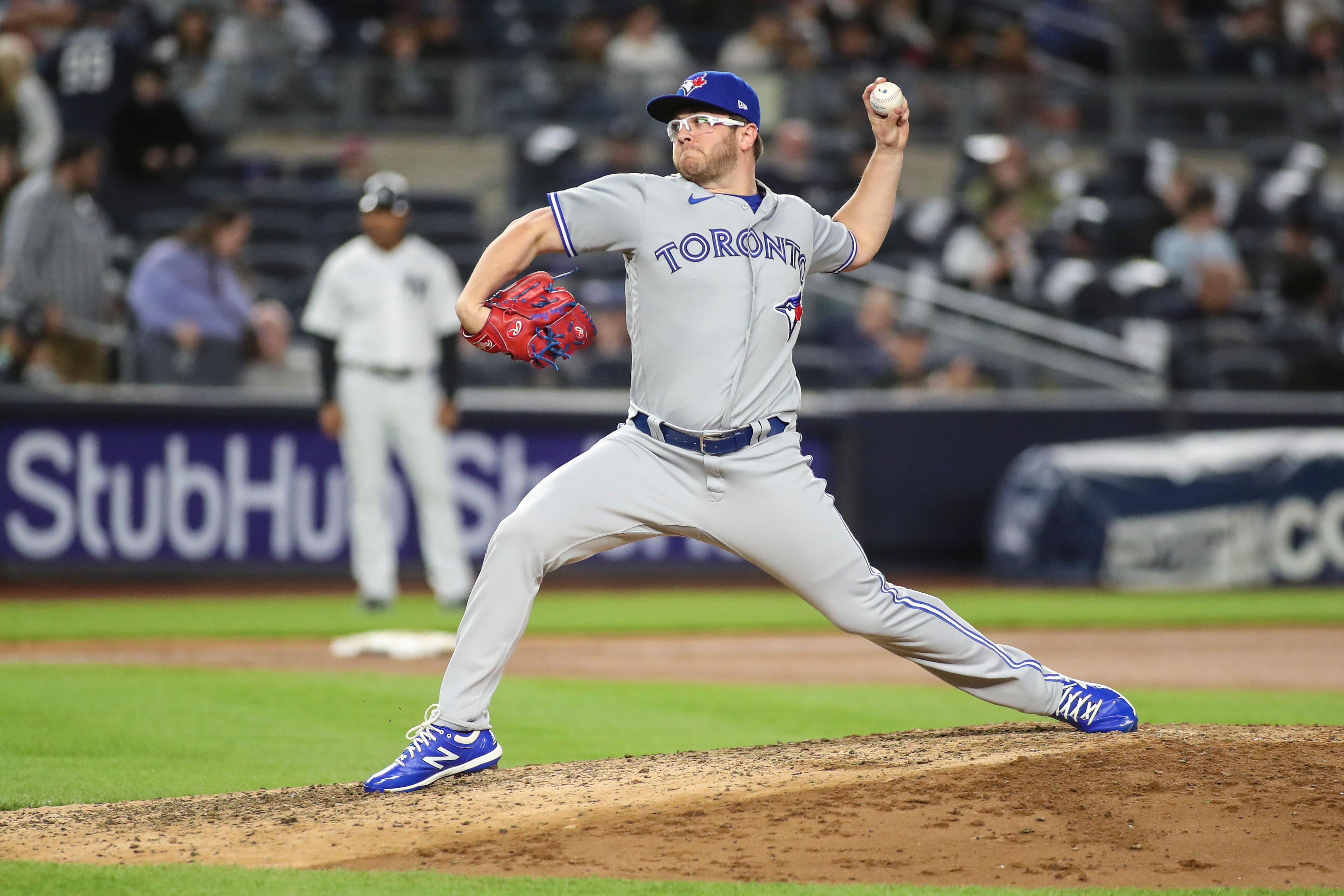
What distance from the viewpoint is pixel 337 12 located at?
1680cm

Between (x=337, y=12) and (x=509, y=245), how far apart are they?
1327 centimetres

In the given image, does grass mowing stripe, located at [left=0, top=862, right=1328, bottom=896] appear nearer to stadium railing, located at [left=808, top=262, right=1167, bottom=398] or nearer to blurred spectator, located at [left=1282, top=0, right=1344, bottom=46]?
stadium railing, located at [left=808, top=262, right=1167, bottom=398]

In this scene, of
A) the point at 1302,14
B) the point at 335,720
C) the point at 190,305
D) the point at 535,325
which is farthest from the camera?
the point at 1302,14

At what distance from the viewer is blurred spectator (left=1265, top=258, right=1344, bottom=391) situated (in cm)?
1377

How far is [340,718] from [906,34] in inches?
539

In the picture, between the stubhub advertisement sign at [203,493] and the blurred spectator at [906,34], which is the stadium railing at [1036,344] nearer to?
the stubhub advertisement sign at [203,493]

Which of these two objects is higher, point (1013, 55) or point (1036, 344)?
point (1013, 55)

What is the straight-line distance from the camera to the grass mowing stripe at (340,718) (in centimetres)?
531

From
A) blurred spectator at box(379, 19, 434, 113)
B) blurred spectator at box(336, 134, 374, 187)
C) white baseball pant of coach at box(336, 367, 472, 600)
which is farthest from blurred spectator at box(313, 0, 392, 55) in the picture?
white baseball pant of coach at box(336, 367, 472, 600)

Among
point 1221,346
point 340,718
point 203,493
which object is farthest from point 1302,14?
point 340,718

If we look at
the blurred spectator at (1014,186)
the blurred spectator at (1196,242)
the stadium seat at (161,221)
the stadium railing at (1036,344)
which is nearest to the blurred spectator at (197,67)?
the stadium seat at (161,221)

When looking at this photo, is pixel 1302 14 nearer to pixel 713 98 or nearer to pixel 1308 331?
pixel 1308 331

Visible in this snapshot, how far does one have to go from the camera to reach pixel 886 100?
4.97 m

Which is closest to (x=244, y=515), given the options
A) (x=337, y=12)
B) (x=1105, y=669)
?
(x=1105, y=669)
